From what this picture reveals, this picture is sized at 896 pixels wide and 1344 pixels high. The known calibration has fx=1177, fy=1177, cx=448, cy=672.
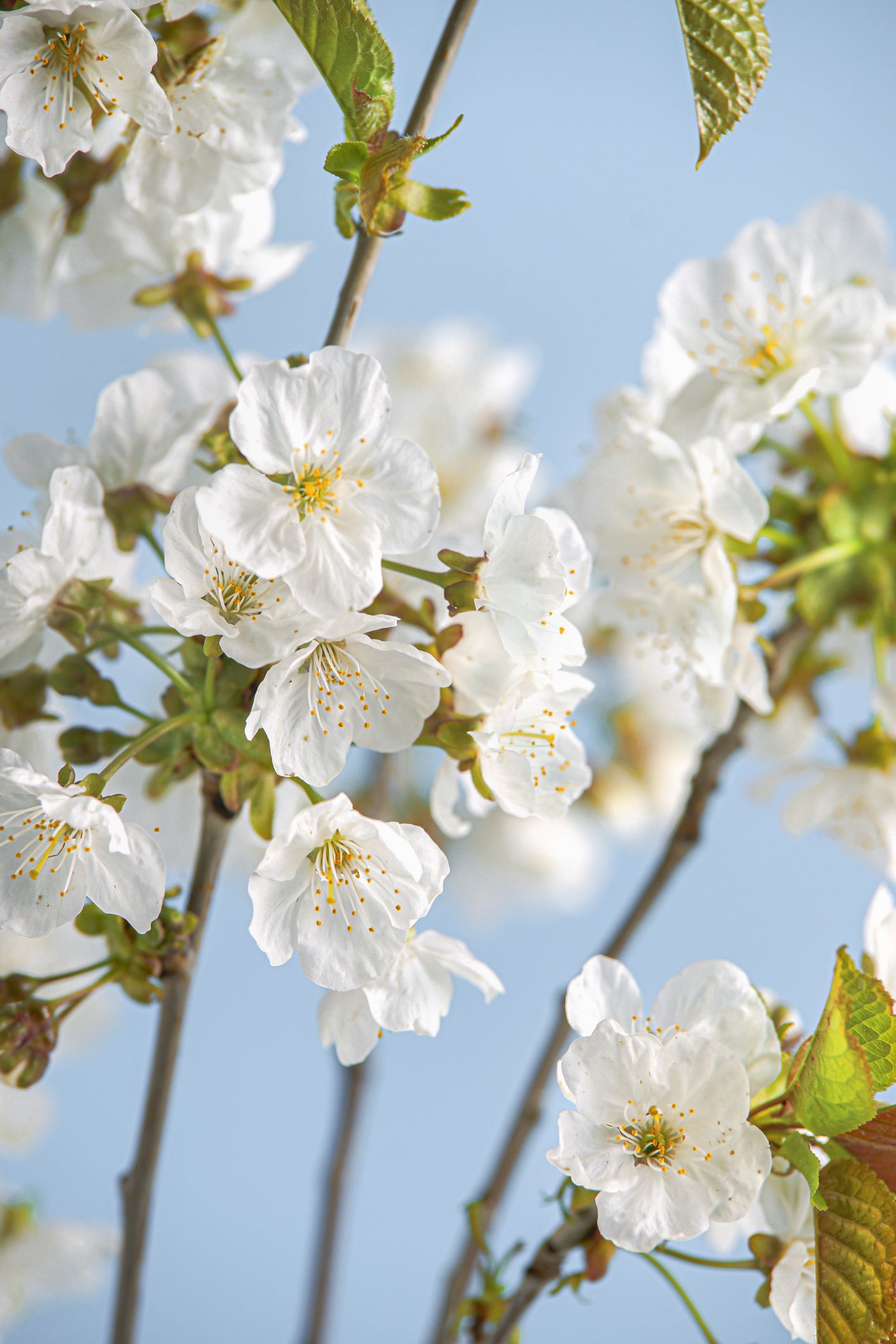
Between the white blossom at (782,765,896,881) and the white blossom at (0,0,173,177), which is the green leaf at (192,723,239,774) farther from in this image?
the white blossom at (782,765,896,881)

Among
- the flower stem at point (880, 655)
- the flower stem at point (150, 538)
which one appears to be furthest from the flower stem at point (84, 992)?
the flower stem at point (880, 655)

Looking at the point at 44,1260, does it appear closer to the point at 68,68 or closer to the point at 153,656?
the point at 153,656

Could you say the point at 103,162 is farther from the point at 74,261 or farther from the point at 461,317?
the point at 461,317

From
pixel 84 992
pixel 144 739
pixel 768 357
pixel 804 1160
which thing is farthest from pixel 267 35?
pixel 804 1160

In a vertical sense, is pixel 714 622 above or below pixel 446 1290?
above

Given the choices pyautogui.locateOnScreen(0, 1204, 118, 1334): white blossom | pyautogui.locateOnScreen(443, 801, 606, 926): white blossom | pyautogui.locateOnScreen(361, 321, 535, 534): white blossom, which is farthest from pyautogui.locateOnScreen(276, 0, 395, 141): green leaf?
pyautogui.locateOnScreen(443, 801, 606, 926): white blossom

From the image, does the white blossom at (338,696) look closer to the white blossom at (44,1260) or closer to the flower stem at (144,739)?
the flower stem at (144,739)

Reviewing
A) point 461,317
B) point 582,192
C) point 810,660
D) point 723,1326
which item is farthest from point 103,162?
point 723,1326
